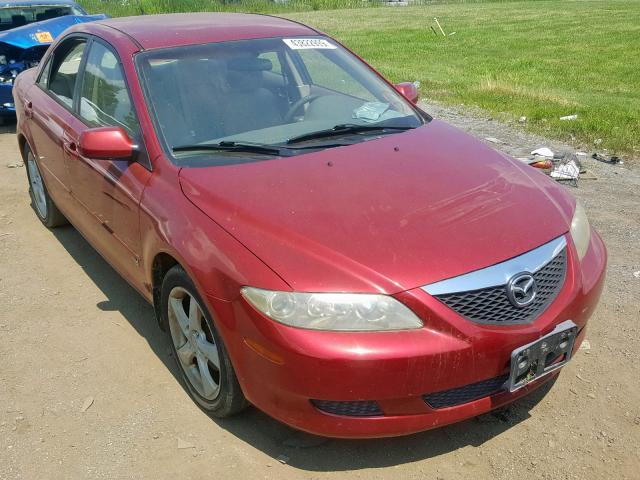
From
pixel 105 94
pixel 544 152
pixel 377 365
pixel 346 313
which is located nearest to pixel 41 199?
pixel 105 94

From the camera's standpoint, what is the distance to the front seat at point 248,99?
3668 mm

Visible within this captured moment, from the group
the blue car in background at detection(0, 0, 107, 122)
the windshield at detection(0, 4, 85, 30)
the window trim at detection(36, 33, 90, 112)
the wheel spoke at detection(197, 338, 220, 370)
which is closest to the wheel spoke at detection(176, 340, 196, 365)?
the wheel spoke at detection(197, 338, 220, 370)

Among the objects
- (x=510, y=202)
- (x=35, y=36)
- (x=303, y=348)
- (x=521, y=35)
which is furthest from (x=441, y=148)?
(x=521, y=35)

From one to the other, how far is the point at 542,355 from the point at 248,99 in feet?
6.63

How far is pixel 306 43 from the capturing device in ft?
14.2

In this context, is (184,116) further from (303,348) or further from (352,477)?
(352,477)

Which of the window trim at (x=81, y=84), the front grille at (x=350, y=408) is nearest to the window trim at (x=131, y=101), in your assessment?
the window trim at (x=81, y=84)

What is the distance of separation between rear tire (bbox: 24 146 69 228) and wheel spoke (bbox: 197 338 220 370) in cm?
276

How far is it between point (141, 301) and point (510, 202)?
2389 mm

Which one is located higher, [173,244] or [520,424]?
[173,244]

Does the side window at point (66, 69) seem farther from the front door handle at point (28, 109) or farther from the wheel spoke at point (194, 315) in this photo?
the wheel spoke at point (194, 315)

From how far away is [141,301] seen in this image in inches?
173

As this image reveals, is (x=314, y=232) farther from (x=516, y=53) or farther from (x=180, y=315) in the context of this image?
(x=516, y=53)

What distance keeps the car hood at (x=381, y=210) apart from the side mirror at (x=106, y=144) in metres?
0.41
